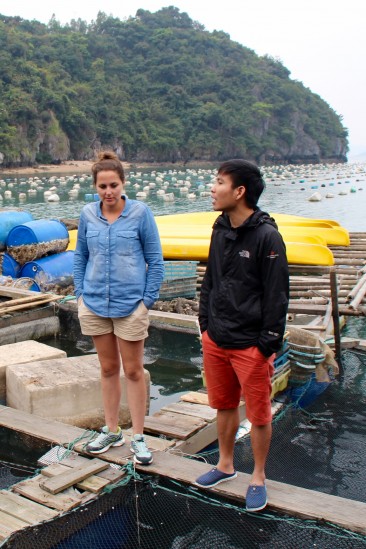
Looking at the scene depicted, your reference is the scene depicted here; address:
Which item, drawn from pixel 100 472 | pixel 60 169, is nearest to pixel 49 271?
pixel 100 472

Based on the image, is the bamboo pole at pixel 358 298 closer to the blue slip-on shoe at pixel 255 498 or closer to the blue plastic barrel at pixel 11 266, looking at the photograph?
the blue slip-on shoe at pixel 255 498

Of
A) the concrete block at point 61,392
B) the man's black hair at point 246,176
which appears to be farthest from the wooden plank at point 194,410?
the man's black hair at point 246,176

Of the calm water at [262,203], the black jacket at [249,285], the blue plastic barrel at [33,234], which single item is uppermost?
the black jacket at [249,285]

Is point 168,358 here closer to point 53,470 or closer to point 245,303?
point 53,470

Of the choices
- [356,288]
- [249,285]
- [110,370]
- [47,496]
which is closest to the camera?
[249,285]

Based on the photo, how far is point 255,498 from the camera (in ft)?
10.8

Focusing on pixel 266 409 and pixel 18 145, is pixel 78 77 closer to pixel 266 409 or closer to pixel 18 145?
pixel 18 145

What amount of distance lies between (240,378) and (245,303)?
1.34ft

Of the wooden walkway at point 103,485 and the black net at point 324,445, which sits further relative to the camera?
the black net at point 324,445

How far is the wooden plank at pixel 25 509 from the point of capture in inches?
128

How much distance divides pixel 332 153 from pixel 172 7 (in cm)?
5410

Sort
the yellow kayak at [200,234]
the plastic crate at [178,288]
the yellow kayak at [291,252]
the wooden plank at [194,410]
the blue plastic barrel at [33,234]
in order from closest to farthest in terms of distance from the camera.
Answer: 1. the wooden plank at [194,410]
2. the plastic crate at [178,288]
3. the blue plastic barrel at [33,234]
4. the yellow kayak at [291,252]
5. the yellow kayak at [200,234]

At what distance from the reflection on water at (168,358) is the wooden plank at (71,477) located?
9.57 ft

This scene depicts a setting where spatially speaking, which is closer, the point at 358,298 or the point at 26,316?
the point at 26,316
